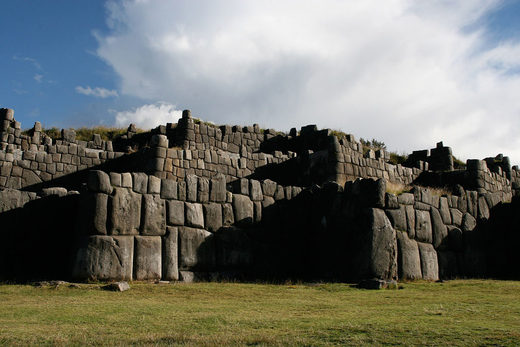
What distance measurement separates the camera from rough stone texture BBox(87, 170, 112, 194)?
1251 centimetres

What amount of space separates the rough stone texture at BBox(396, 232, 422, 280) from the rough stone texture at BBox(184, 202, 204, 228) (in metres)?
5.28

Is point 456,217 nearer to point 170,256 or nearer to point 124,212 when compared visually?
point 170,256

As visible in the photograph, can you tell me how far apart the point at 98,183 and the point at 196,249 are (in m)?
3.03

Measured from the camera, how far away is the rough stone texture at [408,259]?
1420cm

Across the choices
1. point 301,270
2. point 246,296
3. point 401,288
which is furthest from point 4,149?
point 401,288

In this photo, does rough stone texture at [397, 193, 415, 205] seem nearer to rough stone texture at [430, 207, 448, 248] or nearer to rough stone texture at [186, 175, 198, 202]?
rough stone texture at [430, 207, 448, 248]

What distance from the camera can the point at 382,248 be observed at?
1366 centimetres

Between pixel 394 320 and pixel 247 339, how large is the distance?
2595 millimetres

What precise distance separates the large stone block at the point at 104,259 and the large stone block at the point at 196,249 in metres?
1.57

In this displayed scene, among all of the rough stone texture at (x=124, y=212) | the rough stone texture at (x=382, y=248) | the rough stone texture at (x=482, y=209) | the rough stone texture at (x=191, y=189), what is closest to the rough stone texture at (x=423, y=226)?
the rough stone texture at (x=382, y=248)

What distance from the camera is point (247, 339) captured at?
6434mm

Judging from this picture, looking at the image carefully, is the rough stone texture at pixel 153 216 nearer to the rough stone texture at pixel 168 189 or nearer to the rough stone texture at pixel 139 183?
the rough stone texture at pixel 139 183

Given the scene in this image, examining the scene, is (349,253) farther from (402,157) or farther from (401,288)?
(402,157)

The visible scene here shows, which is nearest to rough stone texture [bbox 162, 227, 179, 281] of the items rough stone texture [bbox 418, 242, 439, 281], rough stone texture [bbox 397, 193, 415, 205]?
rough stone texture [bbox 397, 193, 415, 205]
